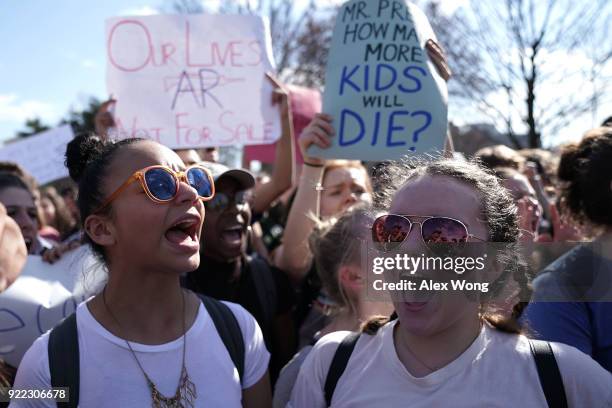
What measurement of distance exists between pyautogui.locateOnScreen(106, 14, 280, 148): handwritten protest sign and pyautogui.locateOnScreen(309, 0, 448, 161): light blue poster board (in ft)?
2.39

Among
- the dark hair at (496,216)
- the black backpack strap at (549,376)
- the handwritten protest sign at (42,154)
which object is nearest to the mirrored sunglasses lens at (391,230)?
the dark hair at (496,216)

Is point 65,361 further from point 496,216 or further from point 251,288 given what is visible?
point 496,216

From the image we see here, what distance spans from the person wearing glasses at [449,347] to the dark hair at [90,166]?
894 millimetres

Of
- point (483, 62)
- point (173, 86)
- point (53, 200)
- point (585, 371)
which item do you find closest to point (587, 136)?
point (585, 371)

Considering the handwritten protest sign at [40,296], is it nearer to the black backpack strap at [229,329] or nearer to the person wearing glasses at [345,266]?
the black backpack strap at [229,329]

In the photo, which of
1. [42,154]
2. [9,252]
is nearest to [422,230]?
[9,252]

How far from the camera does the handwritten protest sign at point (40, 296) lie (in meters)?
2.22

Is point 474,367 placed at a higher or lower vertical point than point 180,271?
lower

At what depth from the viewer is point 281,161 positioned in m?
3.56

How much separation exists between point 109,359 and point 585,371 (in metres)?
1.35

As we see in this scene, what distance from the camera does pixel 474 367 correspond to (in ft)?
5.34

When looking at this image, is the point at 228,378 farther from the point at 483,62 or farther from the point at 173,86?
the point at 483,62

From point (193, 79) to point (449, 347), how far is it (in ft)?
8.32

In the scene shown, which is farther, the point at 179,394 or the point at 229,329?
the point at 229,329
